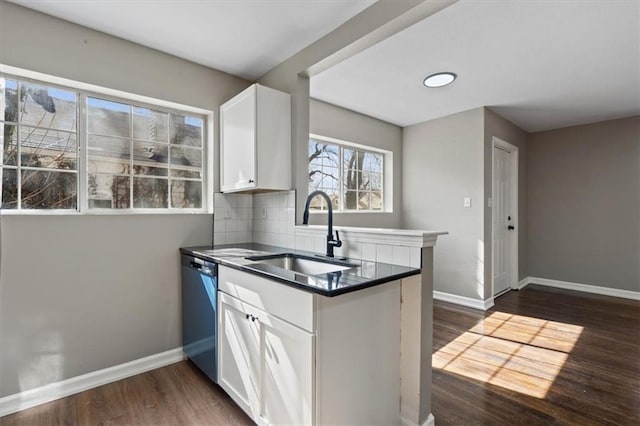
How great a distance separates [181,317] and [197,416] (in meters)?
0.86

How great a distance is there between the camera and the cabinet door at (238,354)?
5.36 feet

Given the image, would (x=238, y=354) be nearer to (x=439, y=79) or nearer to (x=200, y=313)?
(x=200, y=313)

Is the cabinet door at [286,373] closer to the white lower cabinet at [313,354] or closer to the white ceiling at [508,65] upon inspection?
the white lower cabinet at [313,354]

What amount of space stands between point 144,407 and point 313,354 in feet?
4.27

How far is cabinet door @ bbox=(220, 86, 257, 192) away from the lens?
2.29 metres

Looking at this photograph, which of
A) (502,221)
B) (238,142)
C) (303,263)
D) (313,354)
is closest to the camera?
(313,354)

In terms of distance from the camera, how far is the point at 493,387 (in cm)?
206

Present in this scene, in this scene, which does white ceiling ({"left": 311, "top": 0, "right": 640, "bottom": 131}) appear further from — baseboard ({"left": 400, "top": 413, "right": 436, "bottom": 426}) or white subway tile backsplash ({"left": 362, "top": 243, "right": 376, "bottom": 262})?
baseboard ({"left": 400, "top": 413, "right": 436, "bottom": 426})

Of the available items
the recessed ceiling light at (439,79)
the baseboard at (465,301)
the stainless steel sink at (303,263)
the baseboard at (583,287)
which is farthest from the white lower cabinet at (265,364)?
the baseboard at (583,287)

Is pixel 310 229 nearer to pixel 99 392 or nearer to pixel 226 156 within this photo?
pixel 226 156

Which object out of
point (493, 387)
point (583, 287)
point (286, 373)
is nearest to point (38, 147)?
point (286, 373)

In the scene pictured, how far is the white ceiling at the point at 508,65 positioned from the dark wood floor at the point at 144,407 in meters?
2.68

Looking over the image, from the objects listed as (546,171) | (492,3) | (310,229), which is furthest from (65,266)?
(546,171)

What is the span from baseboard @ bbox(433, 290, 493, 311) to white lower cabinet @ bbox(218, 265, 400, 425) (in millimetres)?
2457
